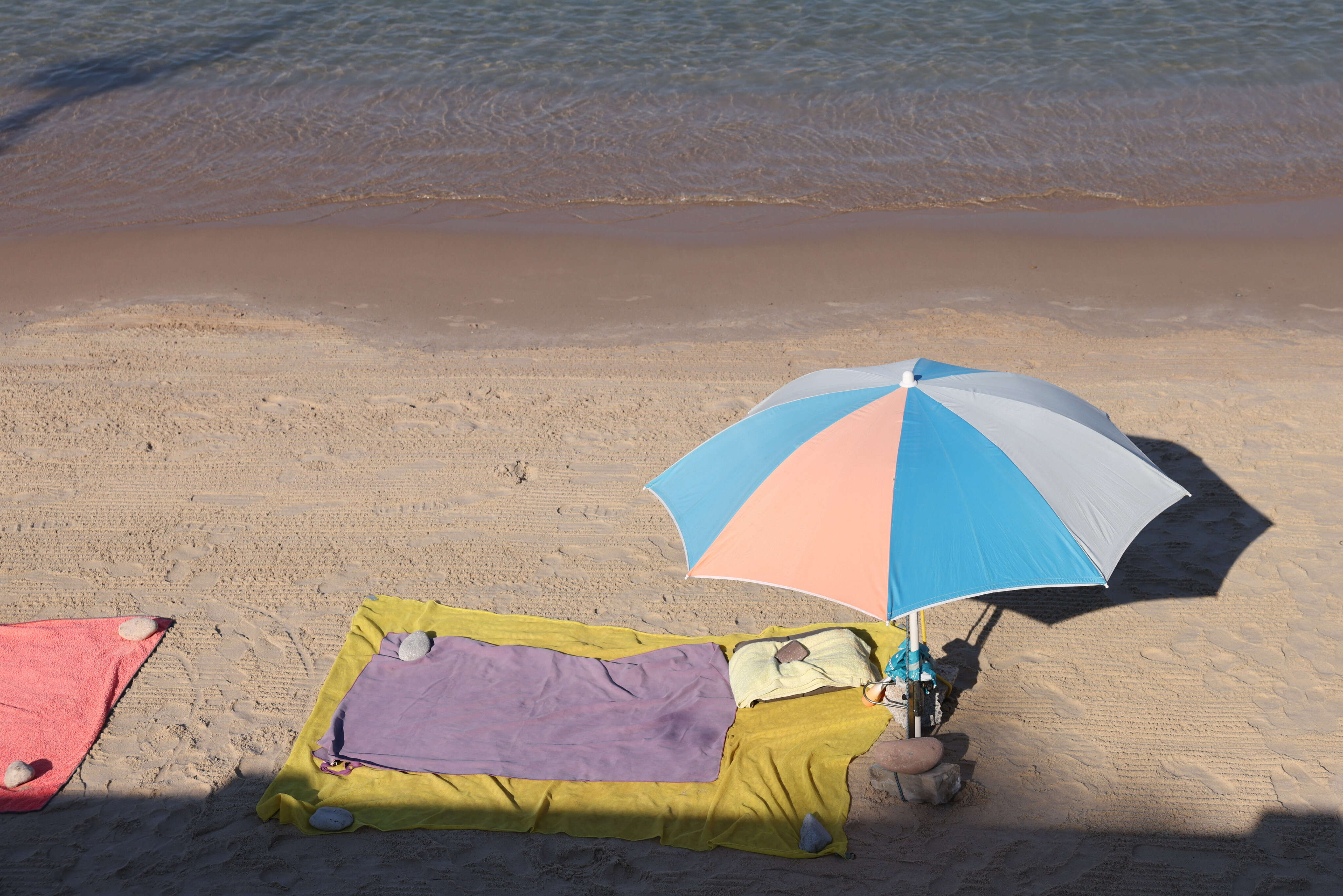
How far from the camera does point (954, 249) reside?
1133cm

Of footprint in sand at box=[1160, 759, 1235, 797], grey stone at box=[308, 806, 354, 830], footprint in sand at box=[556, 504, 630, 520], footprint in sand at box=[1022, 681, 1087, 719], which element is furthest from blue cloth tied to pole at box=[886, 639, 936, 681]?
grey stone at box=[308, 806, 354, 830]

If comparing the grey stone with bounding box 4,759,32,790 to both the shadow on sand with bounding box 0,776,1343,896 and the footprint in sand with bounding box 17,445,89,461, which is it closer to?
the shadow on sand with bounding box 0,776,1343,896

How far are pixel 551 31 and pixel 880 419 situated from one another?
1405 centimetres

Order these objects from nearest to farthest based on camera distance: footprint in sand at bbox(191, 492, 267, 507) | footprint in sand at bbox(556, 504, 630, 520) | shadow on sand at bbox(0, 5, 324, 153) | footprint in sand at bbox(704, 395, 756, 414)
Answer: footprint in sand at bbox(556, 504, 630, 520) → footprint in sand at bbox(191, 492, 267, 507) → footprint in sand at bbox(704, 395, 756, 414) → shadow on sand at bbox(0, 5, 324, 153)

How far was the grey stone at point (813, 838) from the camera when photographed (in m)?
5.16

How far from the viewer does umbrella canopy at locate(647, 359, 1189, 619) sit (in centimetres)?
468

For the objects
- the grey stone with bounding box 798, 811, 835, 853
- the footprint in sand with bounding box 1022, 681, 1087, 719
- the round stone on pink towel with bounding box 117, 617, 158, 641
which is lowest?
the grey stone with bounding box 798, 811, 835, 853

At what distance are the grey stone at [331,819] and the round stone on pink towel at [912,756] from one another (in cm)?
268

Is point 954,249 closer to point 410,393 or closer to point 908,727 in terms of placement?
point 410,393

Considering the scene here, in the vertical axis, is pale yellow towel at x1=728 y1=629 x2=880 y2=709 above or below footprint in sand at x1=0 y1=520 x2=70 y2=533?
below

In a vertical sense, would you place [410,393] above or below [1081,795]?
above

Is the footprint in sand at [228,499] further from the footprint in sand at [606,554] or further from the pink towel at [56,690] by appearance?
the footprint in sand at [606,554]

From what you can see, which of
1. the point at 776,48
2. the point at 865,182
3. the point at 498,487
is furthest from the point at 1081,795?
the point at 776,48

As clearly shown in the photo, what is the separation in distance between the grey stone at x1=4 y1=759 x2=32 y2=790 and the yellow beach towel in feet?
4.23
